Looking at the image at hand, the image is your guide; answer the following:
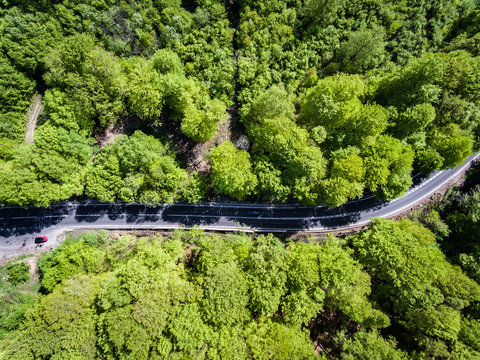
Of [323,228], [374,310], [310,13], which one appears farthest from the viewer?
[323,228]

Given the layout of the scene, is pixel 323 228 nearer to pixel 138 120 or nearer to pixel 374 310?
pixel 374 310

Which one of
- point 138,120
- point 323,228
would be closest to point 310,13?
point 138,120

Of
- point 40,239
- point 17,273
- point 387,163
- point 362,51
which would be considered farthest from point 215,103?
point 17,273

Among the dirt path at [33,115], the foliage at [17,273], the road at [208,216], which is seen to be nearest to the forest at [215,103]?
the dirt path at [33,115]

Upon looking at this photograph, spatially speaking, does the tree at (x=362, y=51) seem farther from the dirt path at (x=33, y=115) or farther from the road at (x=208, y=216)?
the dirt path at (x=33, y=115)

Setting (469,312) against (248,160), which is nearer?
(469,312)

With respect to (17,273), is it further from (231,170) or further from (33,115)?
(231,170)
